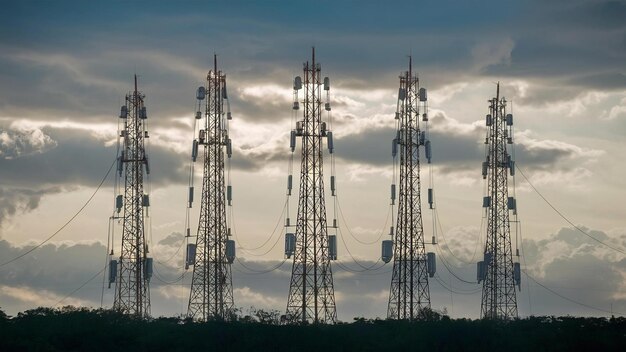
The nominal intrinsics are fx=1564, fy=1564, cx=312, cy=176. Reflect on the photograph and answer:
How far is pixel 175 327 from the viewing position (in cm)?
16700

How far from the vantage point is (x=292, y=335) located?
505 ft

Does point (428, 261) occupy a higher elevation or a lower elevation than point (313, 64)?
lower

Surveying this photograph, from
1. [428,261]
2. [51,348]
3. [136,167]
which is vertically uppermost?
[136,167]

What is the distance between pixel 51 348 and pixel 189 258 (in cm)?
2975

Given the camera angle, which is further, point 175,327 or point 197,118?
point 197,118

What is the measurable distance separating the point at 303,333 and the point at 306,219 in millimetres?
→ 12748

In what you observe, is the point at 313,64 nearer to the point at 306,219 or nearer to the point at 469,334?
the point at 306,219

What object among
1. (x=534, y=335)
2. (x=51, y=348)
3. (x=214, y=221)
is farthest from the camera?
(x=214, y=221)

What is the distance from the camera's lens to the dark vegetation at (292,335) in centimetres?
15062

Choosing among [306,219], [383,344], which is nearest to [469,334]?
[383,344]

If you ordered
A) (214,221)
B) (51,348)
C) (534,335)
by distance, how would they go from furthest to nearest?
(214,221) → (534,335) → (51,348)

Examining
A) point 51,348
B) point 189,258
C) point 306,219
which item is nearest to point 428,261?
point 306,219

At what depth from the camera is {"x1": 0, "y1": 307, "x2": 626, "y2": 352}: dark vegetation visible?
150625 mm

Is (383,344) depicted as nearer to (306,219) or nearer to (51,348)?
(306,219)
